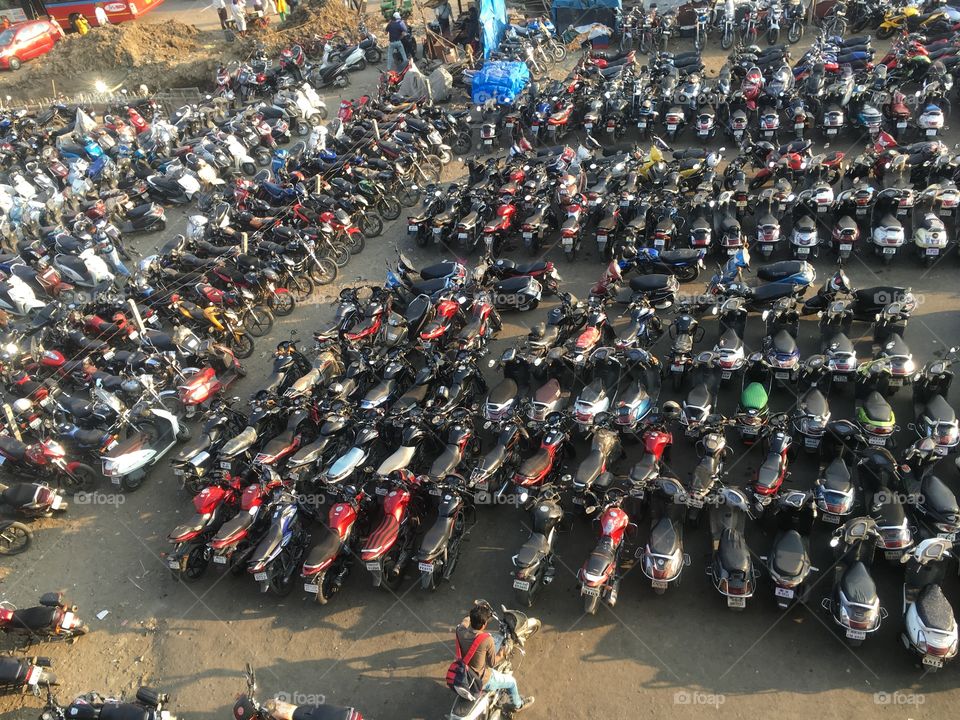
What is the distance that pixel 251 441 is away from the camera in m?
9.96

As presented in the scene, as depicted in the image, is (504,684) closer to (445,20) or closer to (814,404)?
(814,404)

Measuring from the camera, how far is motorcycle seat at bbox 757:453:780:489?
8078 mm

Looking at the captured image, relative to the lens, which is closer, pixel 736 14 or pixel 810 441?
pixel 810 441

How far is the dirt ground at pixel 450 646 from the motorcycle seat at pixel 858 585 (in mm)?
622

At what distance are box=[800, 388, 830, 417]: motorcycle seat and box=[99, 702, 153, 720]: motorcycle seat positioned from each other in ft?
26.4

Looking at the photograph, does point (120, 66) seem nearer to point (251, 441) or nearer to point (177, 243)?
point (177, 243)

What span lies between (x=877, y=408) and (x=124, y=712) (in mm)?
9057

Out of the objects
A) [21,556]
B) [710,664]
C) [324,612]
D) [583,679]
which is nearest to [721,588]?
[710,664]

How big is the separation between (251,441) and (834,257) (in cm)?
1025

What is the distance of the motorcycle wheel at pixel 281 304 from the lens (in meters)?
13.4

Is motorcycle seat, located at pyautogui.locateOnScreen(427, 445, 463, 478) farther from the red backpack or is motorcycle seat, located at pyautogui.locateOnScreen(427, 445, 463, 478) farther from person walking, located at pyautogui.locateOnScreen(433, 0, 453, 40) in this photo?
person walking, located at pyautogui.locateOnScreen(433, 0, 453, 40)

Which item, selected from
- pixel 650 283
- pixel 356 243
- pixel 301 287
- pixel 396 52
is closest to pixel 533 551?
pixel 650 283

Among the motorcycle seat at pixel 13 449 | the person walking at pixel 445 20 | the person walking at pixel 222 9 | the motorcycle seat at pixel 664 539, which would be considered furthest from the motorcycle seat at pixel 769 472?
the person walking at pixel 222 9

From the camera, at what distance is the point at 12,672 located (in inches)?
300
